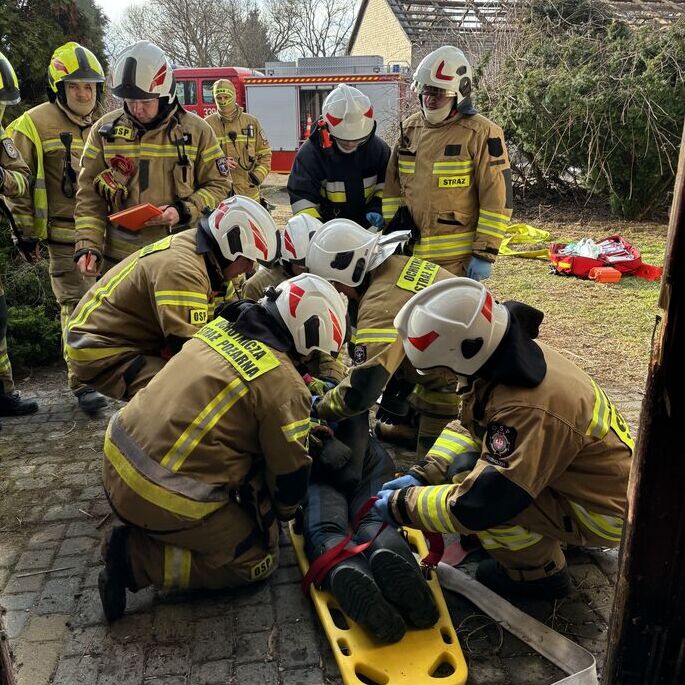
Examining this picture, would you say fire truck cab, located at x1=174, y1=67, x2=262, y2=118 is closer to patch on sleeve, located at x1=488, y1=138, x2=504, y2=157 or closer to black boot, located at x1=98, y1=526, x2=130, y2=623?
patch on sleeve, located at x1=488, y1=138, x2=504, y2=157

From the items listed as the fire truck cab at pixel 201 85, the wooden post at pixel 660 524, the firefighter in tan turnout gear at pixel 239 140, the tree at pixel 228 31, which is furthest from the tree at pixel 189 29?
the wooden post at pixel 660 524

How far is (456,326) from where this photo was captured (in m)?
2.42

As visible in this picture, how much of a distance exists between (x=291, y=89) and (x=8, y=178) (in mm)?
14036

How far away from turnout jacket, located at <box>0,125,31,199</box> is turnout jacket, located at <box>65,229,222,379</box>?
1478 millimetres

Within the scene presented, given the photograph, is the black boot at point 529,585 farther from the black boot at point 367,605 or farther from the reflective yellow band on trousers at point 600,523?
the black boot at point 367,605

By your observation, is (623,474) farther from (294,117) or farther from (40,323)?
(294,117)

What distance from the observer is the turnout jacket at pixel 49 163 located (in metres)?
4.91

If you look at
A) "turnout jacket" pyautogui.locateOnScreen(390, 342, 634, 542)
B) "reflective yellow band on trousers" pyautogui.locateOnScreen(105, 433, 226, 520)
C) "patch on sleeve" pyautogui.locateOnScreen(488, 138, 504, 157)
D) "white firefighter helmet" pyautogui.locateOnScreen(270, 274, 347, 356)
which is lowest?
"reflective yellow band on trousers" pyautogui.locateOnScreen(105, 433, 226, 520)

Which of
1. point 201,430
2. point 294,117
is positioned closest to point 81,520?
point 201,430

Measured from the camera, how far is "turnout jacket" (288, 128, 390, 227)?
16.6ft

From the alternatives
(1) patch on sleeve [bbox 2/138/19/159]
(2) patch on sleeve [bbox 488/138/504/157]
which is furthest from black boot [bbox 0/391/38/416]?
(2) patch on sleeve [bbox 488/138/504/157]

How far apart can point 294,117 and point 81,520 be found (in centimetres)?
1549

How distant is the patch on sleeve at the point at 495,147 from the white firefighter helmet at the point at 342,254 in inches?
54.5

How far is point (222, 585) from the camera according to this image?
2.97m
